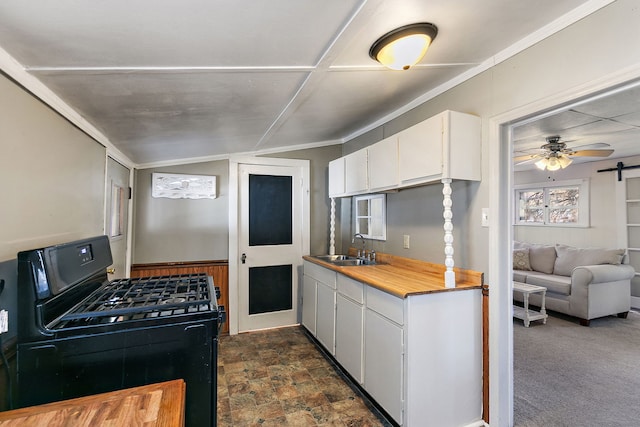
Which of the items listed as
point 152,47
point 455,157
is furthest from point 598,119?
point 152,47

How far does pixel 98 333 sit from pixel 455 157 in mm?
2088

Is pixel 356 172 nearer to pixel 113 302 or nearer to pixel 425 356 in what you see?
pixel 425 356

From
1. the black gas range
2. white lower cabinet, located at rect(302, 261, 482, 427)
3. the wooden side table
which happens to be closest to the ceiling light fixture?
the wooden side table

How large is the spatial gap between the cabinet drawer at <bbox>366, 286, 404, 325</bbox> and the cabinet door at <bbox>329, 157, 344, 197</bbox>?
4.63 ft

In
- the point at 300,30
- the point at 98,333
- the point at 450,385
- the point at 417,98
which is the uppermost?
the point at 417,98

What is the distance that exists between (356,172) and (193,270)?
7.01 ft

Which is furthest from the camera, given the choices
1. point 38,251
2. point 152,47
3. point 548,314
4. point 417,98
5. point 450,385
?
point 548,314

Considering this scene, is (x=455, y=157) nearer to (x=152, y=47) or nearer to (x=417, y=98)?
(x=417, y=98)

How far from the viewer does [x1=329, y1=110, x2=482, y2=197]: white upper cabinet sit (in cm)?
198

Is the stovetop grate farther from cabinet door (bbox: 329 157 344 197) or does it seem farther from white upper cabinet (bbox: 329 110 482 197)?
cabinet door (bbox: 329 157 344 197)

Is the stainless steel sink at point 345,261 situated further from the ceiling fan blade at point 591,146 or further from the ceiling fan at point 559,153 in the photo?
the ceiling fan blade at point 591,146

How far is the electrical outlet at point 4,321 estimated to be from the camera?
1059 mm

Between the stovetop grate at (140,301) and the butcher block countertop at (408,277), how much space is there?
113 centimetres

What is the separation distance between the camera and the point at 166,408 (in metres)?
0.96
